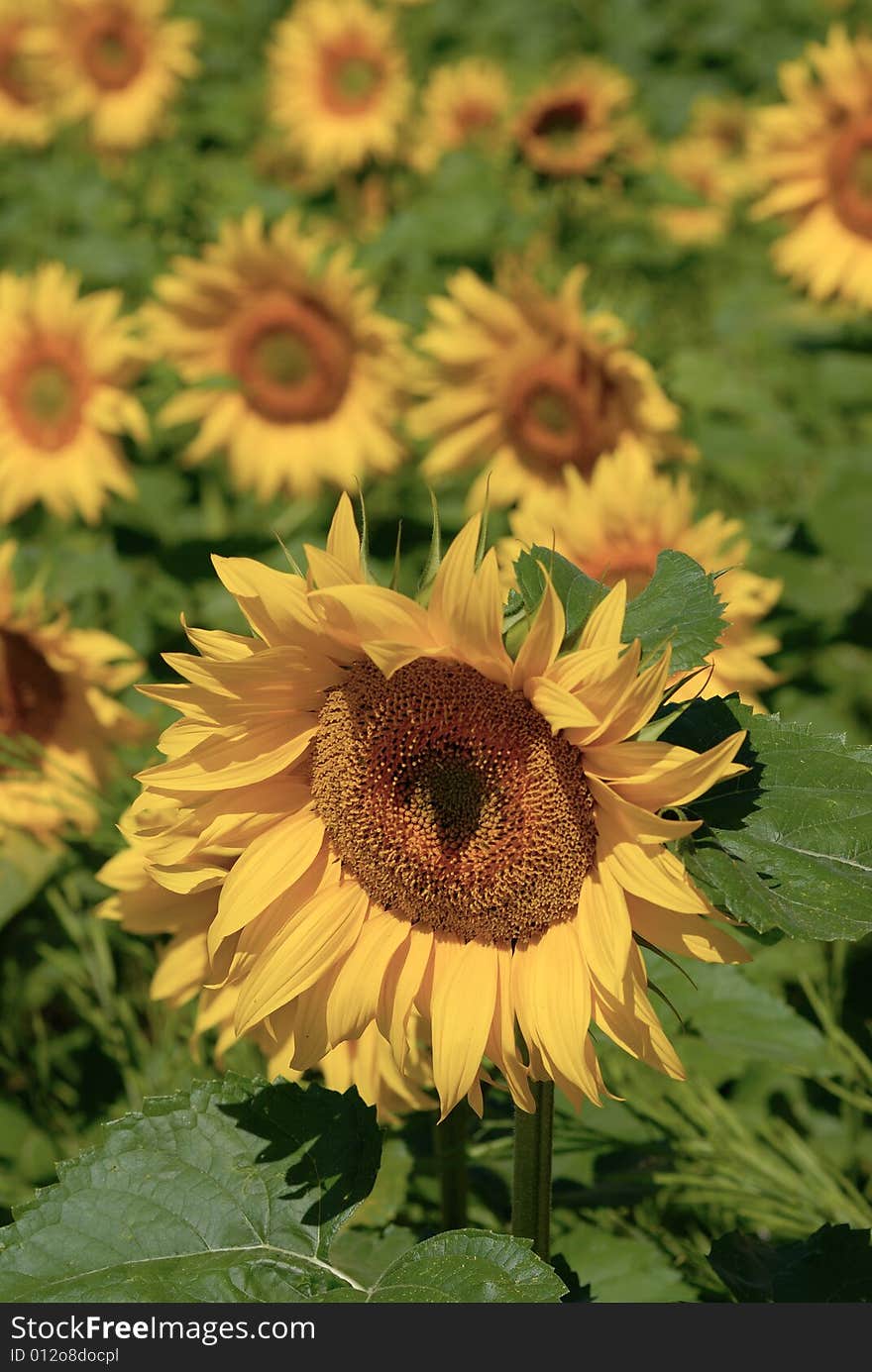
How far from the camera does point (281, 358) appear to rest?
3.29 meters

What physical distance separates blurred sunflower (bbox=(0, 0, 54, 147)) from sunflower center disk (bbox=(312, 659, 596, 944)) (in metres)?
4.41

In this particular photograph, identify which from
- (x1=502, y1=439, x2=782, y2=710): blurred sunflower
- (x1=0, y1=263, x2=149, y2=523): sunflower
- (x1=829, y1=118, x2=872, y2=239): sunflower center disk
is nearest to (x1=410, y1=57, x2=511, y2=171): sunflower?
(x1=829, y1=118, x2=872, y2=239): sunflower center disk

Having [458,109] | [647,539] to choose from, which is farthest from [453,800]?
[458,109]

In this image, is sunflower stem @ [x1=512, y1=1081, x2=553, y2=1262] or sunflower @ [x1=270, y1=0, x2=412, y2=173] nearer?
sunflower stem @ [x1=512, y1=1081, x2=553, y2=1262]

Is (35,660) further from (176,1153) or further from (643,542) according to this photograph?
(176,1153)

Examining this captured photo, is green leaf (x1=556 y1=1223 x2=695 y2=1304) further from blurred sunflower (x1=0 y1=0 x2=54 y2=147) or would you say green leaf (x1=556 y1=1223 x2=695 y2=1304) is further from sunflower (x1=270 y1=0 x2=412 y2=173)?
blurred sunflower (x1=0 y1=0 x2=54 y2=147)

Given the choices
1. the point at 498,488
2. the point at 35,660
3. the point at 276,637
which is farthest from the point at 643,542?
the point at 276,637

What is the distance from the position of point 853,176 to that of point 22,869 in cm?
263

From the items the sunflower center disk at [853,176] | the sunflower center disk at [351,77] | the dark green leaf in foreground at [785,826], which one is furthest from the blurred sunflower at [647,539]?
the sunflower center disk at [351,77]

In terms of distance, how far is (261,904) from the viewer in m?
1.14

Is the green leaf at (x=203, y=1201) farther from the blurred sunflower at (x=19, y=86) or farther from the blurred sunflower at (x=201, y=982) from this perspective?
the blurred sunflower at (x=19, y=86)

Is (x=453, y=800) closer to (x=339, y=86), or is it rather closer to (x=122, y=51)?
(x=339, y=86)

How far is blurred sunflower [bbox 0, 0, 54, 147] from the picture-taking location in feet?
16.3

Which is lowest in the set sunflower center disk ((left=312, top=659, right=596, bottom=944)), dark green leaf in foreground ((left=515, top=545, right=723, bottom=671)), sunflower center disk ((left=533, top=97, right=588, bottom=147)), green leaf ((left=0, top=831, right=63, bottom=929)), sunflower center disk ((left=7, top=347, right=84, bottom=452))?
green leaf ((left=0, top=831, right=63, bottom=929))
